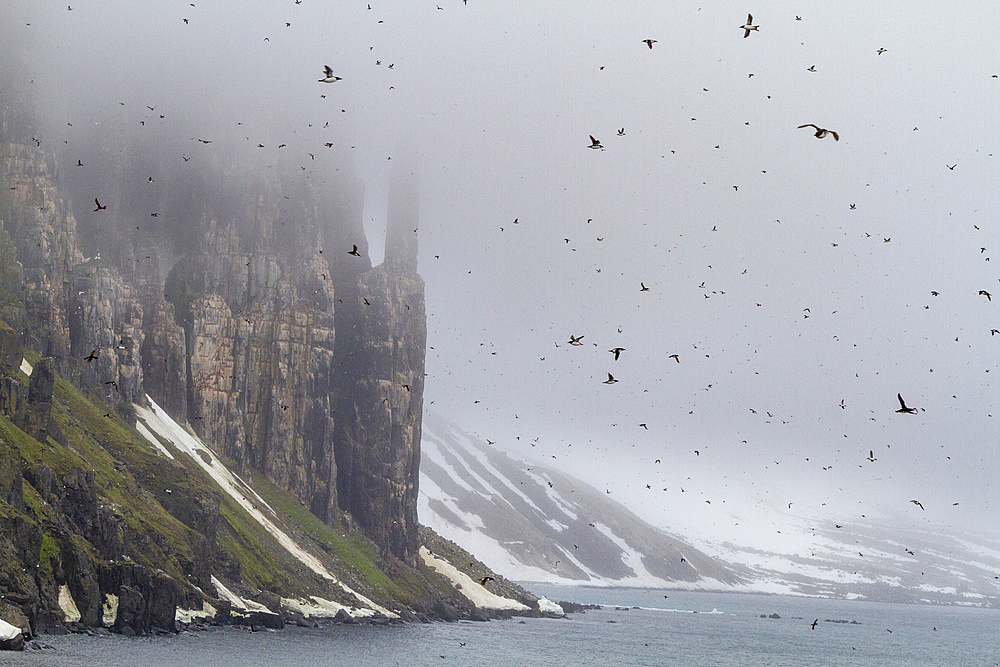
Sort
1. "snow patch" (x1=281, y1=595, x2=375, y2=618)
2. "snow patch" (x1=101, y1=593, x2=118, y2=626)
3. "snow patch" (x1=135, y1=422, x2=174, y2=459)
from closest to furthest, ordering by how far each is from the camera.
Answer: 1. "snow patch" (x1=101, y1=593, x2=118, y2=626)
2. "snow patch" (x1=281, y1=595, x2=375, y2=618)
3. "snow patch" (x1=135, y1=422, x2=174, y2=459)

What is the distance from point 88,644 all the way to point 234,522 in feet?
275

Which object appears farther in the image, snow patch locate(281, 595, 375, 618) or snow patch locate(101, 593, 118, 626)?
snow patch locate(281, 595, 375, 618)

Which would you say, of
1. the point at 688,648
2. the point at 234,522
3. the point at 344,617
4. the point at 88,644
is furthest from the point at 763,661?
the point at 88,644

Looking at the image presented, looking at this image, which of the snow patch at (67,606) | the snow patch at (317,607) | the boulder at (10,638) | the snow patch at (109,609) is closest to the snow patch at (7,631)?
the boulder at (10,638)

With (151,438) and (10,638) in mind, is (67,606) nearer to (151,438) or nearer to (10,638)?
(10,638)

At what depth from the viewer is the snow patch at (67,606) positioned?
106812 millimetres

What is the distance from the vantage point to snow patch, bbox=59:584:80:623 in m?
107

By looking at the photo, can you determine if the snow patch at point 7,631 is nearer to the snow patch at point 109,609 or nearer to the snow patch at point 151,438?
the snow patch at point 109,609

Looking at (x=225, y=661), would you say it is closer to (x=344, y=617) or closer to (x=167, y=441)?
(x=344, y=617)

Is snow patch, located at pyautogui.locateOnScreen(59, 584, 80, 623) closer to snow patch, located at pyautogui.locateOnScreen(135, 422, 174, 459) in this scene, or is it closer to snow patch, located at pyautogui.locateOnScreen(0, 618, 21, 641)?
snow patch, located at pyautogui.locateOnScreen(0, 618, 21, 641)

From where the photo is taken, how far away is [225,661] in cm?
10388

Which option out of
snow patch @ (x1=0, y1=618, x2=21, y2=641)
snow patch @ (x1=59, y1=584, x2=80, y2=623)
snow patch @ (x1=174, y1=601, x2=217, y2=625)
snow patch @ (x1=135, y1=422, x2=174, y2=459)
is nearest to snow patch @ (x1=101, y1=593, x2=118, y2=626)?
snow patch @ (x1=59, y1=584, x2=80, y2=623)

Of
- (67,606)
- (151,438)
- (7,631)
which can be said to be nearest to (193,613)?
(67,606)

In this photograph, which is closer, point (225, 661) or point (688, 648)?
point (225, 661)
